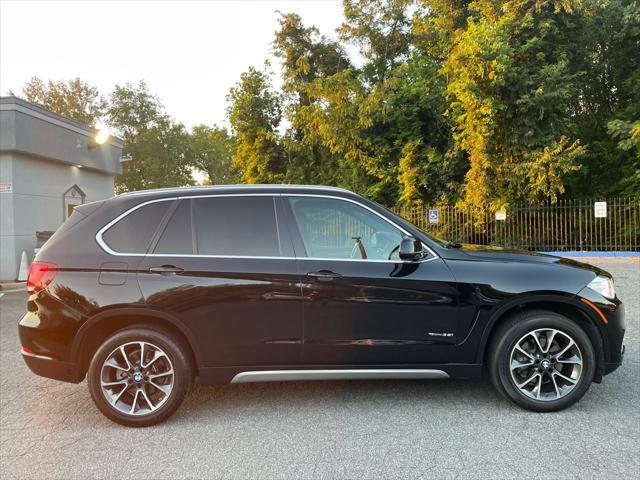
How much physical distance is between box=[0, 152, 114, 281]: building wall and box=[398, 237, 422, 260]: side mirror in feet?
43.6

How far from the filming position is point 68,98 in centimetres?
3616

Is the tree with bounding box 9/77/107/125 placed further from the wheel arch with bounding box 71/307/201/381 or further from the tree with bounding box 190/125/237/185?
the wheel arch with bounding box 71/307/201/381

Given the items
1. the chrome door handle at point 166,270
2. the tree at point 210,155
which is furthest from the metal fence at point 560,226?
the tree at point 210,155

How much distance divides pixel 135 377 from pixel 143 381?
7 cm

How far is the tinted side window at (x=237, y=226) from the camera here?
3719mm

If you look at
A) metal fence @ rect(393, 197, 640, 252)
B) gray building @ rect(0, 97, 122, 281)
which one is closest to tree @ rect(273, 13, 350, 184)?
metal fence @ rect(393, 197, 640, 252)

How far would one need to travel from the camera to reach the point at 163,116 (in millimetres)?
40344

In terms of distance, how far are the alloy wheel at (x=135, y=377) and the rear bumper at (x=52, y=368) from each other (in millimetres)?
257

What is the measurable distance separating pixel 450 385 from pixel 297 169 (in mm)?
21228

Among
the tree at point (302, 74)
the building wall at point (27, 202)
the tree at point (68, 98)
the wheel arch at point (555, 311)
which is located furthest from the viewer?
the tree at point (68, 98)

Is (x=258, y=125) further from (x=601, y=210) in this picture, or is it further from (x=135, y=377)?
(x=135, y=377)

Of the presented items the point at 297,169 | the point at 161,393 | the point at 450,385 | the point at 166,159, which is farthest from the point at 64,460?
the point at 166,159

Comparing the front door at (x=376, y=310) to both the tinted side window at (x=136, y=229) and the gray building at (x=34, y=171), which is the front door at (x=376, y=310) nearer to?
the tinted side window at (x=136, y=229)

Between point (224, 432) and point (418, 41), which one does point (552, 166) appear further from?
point (224, 432)
